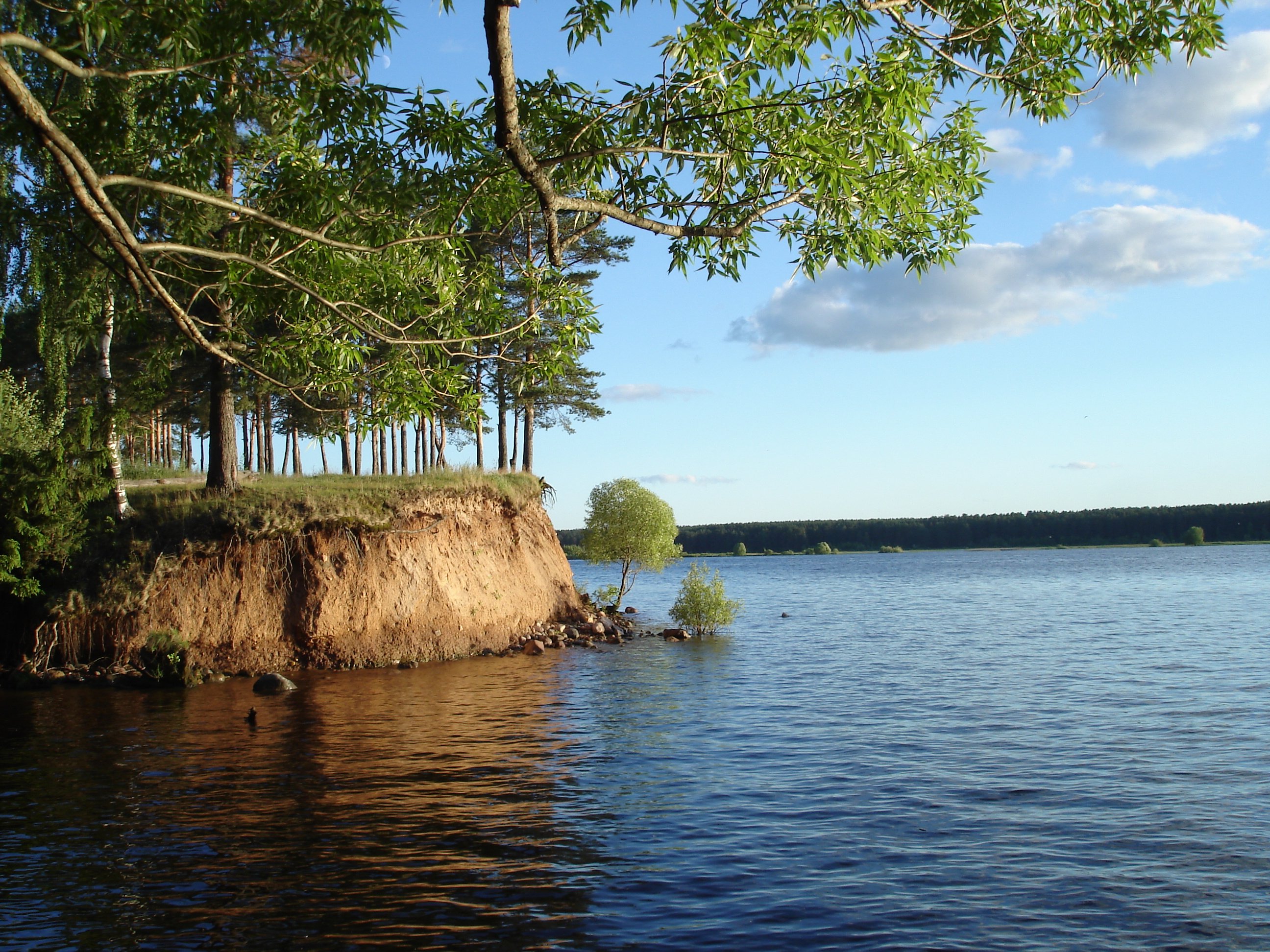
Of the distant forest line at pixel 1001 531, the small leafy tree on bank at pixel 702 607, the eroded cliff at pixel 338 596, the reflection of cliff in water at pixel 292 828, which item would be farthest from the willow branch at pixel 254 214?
the distant forest line at pixel 1001 531

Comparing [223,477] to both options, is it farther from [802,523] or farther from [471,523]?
[802,523]

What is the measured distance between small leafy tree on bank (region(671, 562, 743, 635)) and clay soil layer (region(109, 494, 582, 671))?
284 inches

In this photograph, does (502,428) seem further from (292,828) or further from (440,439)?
(292,828)

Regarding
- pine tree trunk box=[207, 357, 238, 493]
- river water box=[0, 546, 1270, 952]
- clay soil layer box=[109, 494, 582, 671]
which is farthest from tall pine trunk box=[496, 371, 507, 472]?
river water box=[0, 546, 1270, 952]

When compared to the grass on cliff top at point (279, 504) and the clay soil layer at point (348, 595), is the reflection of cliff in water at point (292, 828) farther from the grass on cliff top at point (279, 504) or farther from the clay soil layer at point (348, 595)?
the grass on cliff top at point (279, 504)

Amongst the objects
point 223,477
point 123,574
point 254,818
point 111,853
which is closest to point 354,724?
point 254,818

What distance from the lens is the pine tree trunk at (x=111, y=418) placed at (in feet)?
72.3

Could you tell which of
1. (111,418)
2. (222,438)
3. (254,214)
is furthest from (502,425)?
(254,214)

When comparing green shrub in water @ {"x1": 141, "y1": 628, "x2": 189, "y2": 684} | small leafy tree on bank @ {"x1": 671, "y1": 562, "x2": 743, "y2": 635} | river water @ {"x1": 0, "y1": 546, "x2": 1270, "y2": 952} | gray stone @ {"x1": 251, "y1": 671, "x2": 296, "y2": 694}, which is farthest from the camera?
small leafy tree on bank @ {"x1": 671, "y1": 562, "x2": 743, "y2": 635}

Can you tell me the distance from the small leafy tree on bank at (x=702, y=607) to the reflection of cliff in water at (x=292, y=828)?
56.3ft

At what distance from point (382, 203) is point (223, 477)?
70.2 ft

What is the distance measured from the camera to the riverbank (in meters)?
23.5

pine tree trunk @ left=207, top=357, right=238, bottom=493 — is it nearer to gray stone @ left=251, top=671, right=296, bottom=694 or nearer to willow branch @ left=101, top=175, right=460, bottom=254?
gray stone @ left=251, top=671, right=296, bottom=694

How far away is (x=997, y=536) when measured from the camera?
15562cm
